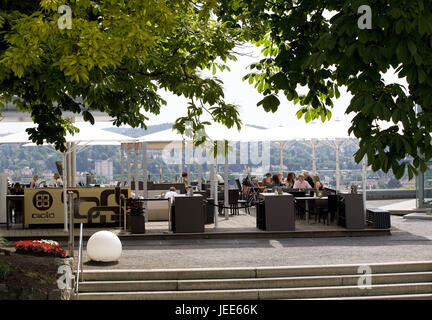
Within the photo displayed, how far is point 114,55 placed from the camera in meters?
8.29

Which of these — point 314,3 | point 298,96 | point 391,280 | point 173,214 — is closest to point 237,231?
point 173,214

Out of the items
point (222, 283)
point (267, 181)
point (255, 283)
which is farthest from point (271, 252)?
point (267, 181)

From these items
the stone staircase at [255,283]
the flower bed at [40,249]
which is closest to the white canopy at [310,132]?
the stone staircase at [255,283]

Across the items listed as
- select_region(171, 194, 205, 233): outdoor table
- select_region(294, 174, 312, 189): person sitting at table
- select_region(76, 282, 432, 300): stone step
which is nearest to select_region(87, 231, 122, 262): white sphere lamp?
select_region(76, 282, 432, 300): stone step

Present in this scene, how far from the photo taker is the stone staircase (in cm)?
1155

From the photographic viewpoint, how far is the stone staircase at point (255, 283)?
11555 millimetres

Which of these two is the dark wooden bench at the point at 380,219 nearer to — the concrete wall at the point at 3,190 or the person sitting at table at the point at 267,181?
the person sitting at table at the point at 267,181

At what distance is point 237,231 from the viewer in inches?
706

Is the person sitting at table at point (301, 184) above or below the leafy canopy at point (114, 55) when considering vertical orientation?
below

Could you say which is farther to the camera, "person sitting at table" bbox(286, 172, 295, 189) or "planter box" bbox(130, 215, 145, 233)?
"person sitting at table" bbox(286, 172, 295, 189)

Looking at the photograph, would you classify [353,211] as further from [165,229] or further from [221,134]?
[165,229]

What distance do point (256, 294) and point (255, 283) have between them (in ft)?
1.27

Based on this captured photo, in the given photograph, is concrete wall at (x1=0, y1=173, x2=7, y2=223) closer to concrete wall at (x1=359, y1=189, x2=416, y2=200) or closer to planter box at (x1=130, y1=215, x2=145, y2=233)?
planter box at (x1=130, y1=215, x2=145, y2=233)
